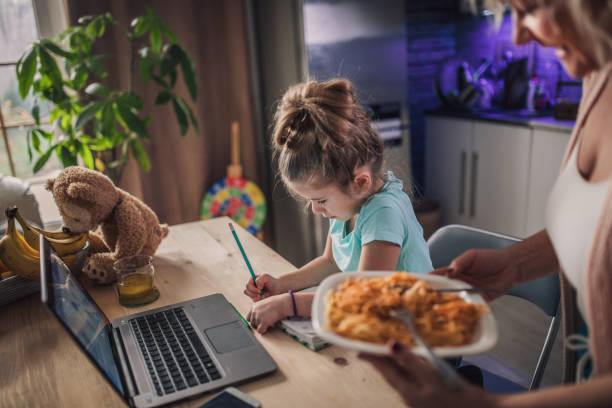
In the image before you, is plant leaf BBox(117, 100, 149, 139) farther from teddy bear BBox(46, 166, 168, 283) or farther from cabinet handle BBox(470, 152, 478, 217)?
cabinet handle BBox(470, 152, 478, 217)

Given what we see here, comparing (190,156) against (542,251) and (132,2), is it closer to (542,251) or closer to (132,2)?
(132,2)

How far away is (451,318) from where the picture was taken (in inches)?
27.8

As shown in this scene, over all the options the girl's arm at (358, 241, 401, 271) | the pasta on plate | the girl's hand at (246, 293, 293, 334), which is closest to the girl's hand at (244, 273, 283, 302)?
the girl's hand at (246, 293, 293, 334)

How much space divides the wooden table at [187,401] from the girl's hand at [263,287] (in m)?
0.02

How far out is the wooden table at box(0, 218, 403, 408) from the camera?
2.87 ft

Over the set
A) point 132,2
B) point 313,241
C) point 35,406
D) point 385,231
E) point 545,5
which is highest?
point 132,2

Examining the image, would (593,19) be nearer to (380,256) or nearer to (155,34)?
(380,256)

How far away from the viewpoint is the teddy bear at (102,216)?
137 cm

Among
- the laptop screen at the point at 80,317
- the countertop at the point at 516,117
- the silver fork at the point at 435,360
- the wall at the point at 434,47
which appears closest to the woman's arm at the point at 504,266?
the silver fork at the point at 435,360

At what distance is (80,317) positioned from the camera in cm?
89

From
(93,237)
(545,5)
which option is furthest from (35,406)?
(545,5)

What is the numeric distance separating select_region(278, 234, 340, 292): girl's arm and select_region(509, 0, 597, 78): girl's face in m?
0.84

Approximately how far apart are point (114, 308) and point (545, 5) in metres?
1.10

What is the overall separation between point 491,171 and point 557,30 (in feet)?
8.08
